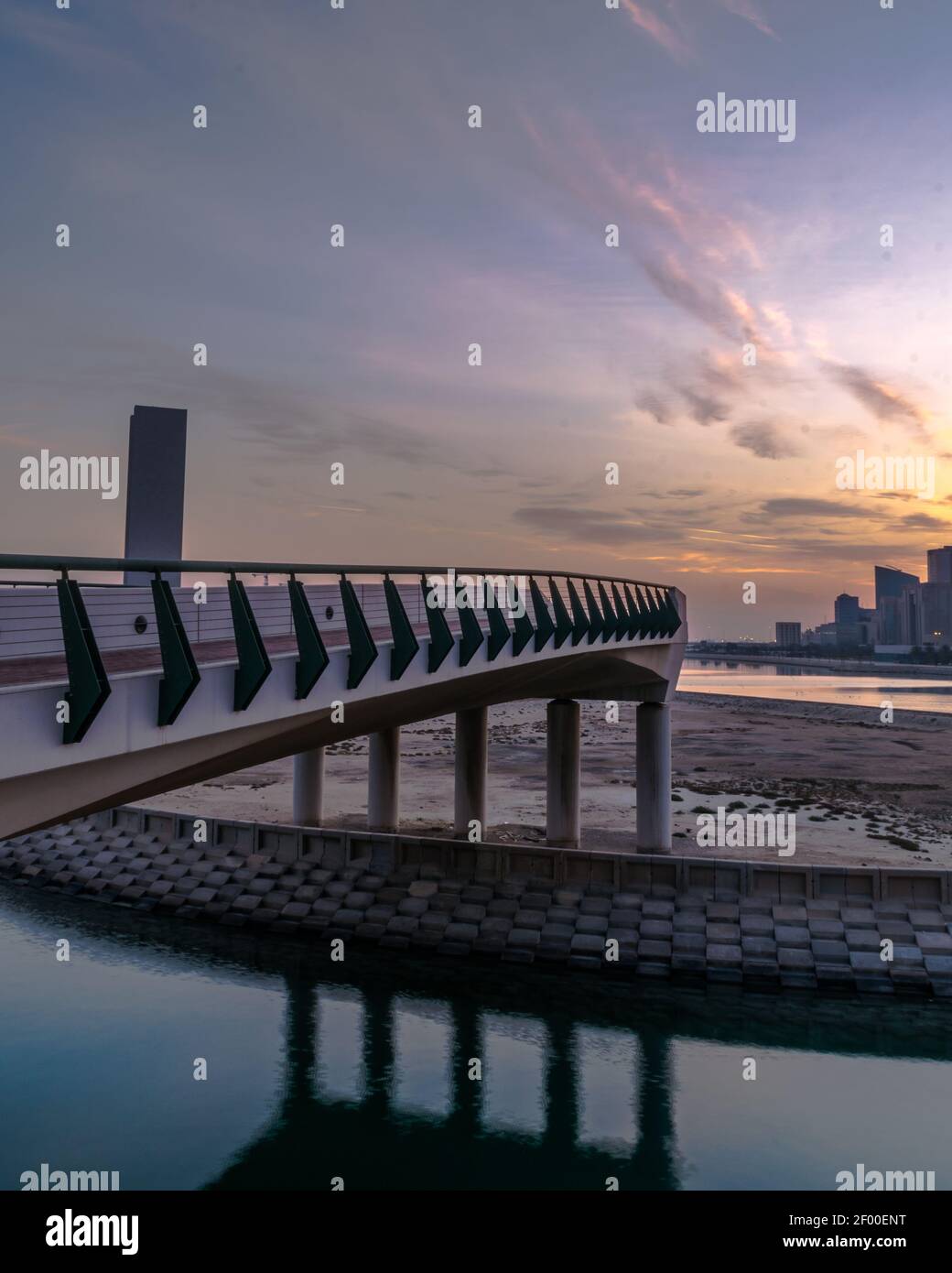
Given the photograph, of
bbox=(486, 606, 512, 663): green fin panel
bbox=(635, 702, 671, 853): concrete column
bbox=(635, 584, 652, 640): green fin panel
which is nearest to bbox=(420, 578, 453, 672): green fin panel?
bbox=(486, 606, 512, 663): green fin panel

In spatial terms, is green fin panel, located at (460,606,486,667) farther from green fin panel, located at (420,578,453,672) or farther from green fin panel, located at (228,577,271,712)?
green fin panel, located at (228,577,271,712)

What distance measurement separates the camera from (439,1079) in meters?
18.5

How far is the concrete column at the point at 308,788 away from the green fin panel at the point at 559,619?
57.9ft

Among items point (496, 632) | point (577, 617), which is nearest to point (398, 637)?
point (496, 632)

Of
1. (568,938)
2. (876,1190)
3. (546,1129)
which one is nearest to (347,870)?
(568,938)

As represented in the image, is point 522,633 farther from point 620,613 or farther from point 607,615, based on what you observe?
point 620,613

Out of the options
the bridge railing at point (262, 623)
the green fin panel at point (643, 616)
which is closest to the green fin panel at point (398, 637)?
the bridge railing at point (262, 623)

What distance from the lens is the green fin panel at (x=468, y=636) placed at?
1616cm

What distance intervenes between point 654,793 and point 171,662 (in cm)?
2739

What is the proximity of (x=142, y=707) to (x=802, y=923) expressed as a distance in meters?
19.2

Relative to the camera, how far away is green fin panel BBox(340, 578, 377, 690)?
12.7m

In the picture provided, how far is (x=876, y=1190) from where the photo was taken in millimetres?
14820

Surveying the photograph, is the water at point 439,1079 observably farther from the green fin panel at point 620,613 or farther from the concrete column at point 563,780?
the concrete column at point 563,780
